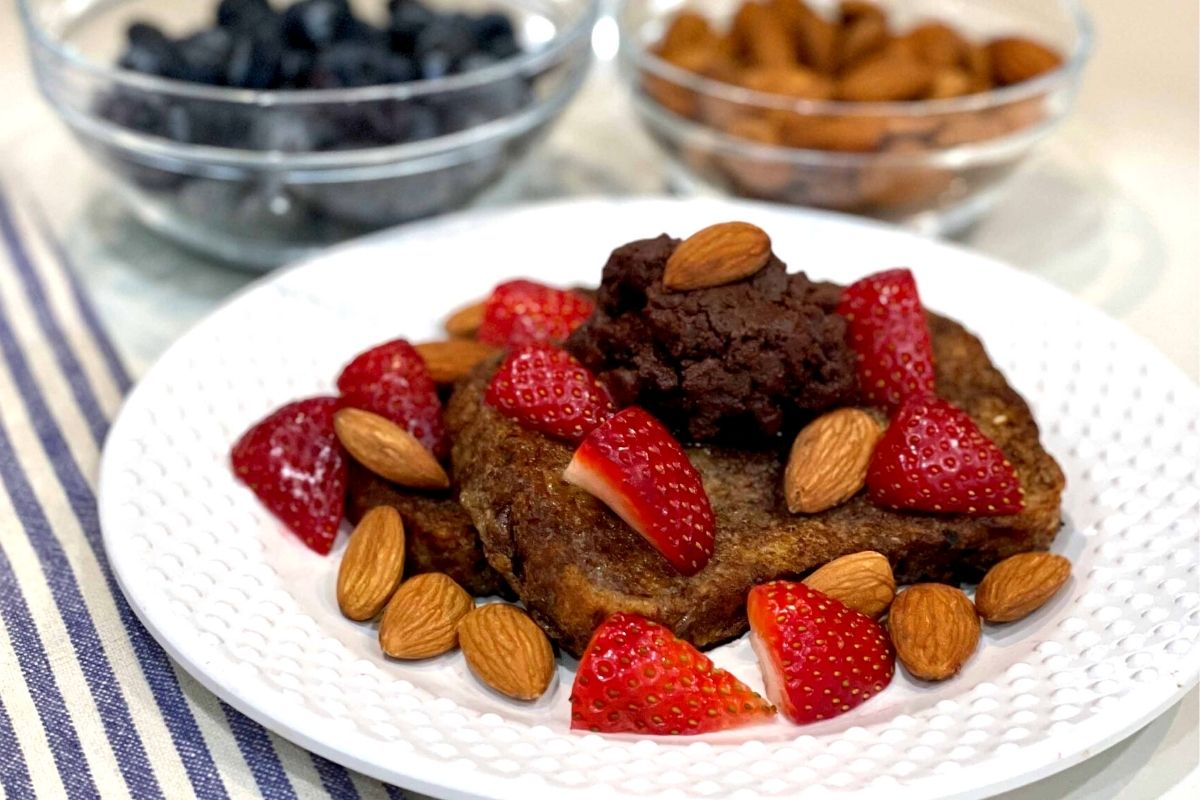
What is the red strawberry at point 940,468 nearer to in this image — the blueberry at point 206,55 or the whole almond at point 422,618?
the whole almond at point 422,618

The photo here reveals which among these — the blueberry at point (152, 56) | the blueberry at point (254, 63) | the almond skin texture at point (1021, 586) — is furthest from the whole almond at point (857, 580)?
the blueberry at point (152, 56)

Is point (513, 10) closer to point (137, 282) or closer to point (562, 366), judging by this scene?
point (137, 282)

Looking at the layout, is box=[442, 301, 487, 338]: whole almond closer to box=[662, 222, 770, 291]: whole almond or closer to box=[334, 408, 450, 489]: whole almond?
A: box=[334, 408, 450, 489]: whole almond

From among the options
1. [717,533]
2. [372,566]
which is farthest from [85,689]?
[717,533]

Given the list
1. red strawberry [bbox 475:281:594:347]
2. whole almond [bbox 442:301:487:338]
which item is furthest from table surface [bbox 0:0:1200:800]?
red strawberry [bbox 475:281:594:347]

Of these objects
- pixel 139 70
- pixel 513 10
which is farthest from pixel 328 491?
pixel 513 10

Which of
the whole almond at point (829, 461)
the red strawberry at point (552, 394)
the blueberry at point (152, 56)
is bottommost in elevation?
the whole almond at point (829, 461)

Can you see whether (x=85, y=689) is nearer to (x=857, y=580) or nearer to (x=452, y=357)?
(x=452, y=357)
